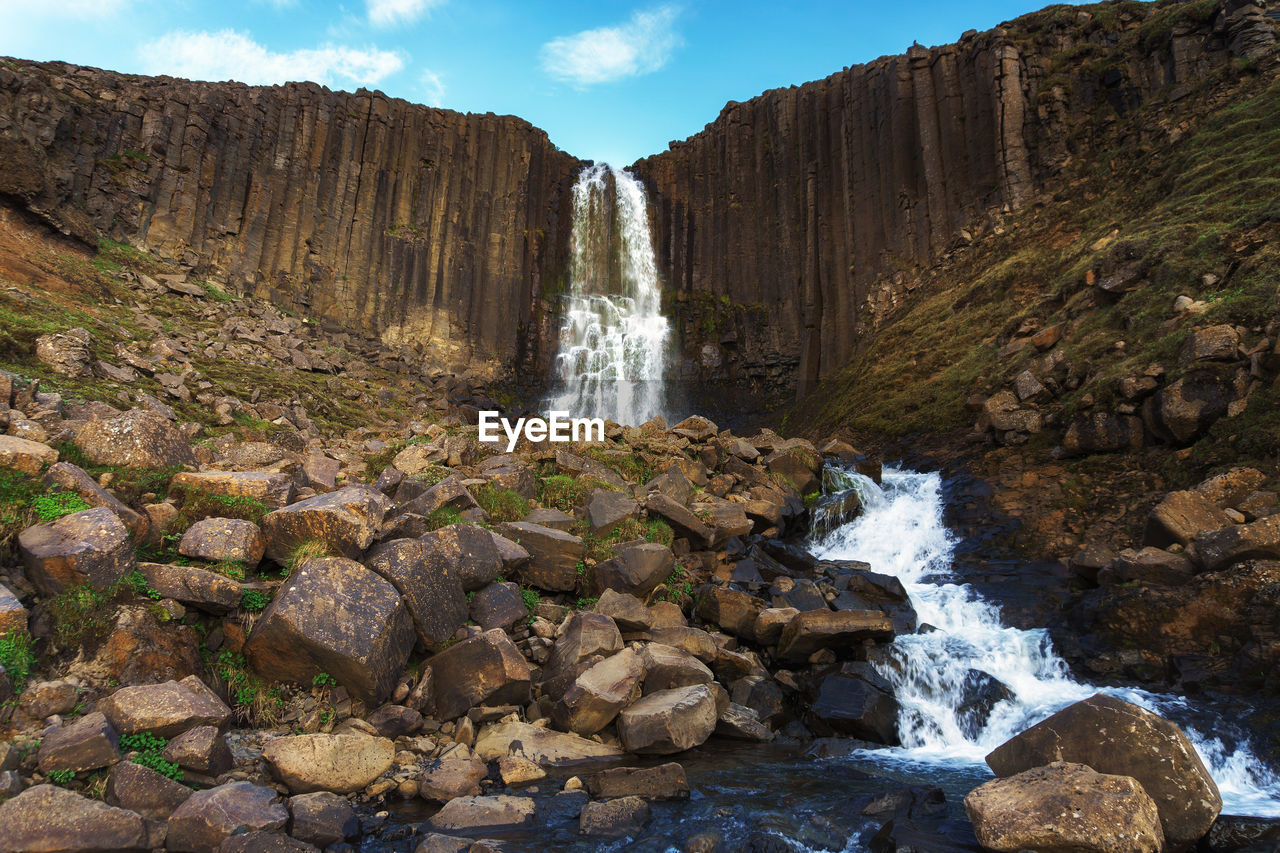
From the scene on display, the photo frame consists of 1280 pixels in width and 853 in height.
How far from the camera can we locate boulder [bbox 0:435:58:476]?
6.78 m

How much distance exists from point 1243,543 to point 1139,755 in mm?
4859

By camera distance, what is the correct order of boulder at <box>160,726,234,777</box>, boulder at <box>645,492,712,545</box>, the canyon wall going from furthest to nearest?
1. the canyon wall
2. boulder at <box>645,492,712,545</box>
3. boulder at <box>160,726,234,777</box>

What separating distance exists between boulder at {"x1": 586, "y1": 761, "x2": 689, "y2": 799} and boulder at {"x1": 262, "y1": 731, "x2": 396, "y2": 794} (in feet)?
6.65

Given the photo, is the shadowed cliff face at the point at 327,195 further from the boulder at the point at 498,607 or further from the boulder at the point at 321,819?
the boulder at the point at 321,819

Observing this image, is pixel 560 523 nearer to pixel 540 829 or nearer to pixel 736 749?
pixel 736 749

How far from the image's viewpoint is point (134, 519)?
23.3 feet

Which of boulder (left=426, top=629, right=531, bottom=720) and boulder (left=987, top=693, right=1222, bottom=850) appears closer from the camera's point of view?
boulder (left=987, top=693, right=1222, bottom=850)

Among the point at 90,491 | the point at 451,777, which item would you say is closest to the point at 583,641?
the point at 451,777

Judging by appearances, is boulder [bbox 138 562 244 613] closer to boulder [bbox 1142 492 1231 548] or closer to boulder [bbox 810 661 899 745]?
boulder [bbox 810 661 899 745]

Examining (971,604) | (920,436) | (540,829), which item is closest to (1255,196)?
(920,436)

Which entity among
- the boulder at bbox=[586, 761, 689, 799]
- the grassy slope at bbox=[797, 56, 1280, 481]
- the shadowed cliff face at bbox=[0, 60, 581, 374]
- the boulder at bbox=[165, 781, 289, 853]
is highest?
the shadowed cliff face at bbox=[0, 60, 581, 374]

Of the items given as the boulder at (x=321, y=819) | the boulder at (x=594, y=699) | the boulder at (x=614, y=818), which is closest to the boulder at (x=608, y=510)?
the boulder at (x=594, y=699)

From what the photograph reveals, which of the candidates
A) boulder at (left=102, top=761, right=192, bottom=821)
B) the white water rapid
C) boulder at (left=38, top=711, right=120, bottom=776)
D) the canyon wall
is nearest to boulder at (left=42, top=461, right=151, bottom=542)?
boulder at (left=38, top=711, right=120, bottom=776)

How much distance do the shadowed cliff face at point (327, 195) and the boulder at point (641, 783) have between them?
91.9 feet
